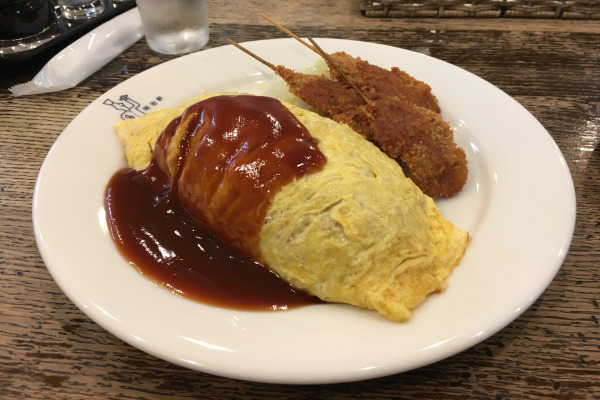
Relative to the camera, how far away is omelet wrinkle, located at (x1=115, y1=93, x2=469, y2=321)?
1.66 m

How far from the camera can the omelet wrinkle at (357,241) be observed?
1.66 metres

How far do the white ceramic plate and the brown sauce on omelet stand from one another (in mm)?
75

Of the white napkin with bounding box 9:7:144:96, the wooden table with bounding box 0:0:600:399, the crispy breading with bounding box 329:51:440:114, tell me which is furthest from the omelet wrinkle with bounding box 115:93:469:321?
the white napkin with bounding box 9:7:144:96

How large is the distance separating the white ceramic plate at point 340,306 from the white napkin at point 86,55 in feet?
2.32

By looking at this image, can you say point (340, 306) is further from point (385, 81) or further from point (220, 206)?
point (385, 81)

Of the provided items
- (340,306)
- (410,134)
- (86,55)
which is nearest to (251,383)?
(340,306)

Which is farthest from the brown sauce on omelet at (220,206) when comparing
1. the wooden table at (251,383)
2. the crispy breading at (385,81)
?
the crispy breading at (385,81)

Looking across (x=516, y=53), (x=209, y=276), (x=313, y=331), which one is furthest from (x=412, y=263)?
(x=516, y=53)

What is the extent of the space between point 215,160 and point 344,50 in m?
1.49

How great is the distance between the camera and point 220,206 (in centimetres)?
182

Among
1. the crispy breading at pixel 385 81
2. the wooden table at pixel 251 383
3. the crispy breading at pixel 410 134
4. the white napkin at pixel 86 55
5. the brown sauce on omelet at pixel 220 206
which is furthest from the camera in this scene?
the white napkin at pixel 86 55

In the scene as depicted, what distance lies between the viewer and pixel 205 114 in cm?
200

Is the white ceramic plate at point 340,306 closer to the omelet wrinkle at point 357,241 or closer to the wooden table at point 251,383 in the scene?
the omelet wrinkle at point 357,241

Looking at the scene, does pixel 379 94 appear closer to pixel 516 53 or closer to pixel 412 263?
pixel 412 263
